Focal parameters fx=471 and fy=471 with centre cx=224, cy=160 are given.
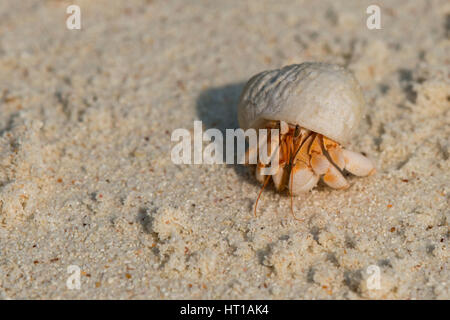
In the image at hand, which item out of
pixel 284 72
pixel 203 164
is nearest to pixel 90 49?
pixel 203 164

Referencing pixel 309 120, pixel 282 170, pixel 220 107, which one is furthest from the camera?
pixel 220 107

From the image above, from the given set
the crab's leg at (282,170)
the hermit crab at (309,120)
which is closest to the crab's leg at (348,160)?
the hermit crab at (309,120)

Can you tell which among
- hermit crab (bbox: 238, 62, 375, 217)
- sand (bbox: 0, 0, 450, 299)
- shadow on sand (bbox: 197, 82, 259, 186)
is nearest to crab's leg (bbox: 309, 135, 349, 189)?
hermit crab (bbox: 238, 62, 375, 217)

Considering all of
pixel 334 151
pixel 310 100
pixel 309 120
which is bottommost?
pixel 334 151

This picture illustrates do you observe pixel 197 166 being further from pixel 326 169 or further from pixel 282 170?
pixel 326 169

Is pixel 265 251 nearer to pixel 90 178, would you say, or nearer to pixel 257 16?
pixel 90 178

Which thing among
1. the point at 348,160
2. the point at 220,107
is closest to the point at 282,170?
the point at 348,160

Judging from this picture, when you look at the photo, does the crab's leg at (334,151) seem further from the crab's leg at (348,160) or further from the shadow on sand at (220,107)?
the shadow on sand at (220,107)

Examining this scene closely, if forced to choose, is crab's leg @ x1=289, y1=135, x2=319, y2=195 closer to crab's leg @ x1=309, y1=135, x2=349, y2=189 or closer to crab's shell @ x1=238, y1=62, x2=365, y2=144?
crab's leg @ x1=309, y1=135, x2=349, y2=189
